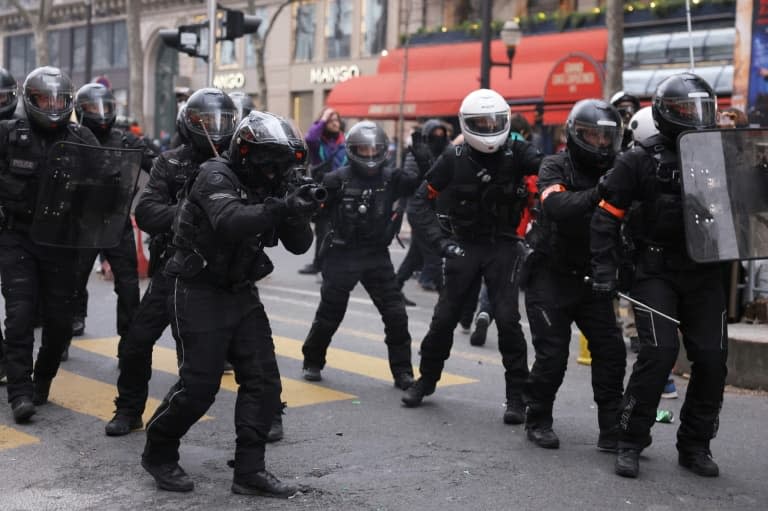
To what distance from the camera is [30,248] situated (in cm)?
653

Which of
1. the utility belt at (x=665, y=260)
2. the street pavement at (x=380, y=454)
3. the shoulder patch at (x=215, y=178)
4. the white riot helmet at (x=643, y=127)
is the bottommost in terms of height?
the street pavement at (x=380, y=454)

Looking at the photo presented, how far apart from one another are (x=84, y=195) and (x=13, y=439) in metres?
1.51

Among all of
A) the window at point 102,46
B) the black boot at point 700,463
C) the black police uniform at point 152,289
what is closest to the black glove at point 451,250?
the black police uniform at point 152,289

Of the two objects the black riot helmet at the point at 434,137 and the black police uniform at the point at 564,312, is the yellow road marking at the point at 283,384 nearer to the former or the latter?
the black police uniform at the point at 564,312

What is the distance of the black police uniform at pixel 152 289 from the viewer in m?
6.14

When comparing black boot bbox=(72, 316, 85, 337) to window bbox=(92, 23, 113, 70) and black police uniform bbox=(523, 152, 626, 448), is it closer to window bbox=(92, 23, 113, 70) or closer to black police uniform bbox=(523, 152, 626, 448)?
black police uniform bbox=(523, 152, 626, 448)

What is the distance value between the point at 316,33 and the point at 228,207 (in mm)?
30644

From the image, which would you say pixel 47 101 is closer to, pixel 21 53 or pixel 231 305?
pixel 231 305

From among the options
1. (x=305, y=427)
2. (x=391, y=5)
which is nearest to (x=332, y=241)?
(x=305, y=427)

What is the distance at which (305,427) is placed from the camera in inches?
251

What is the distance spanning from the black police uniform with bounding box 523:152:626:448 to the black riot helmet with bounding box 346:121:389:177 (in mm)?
1678

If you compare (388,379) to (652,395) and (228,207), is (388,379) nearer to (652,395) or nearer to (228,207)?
(652,395)

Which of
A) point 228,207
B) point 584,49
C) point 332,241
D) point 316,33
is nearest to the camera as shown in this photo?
point 228,207

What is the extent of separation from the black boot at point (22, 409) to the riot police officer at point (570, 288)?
9.09ft
